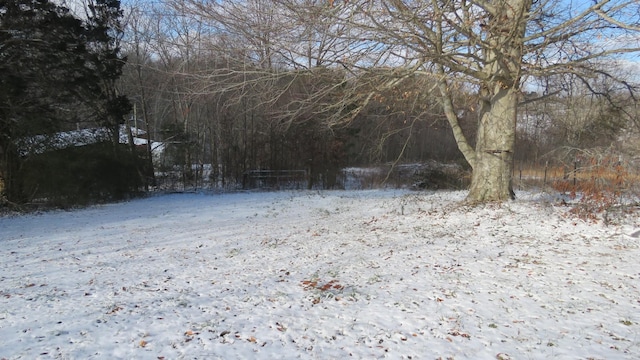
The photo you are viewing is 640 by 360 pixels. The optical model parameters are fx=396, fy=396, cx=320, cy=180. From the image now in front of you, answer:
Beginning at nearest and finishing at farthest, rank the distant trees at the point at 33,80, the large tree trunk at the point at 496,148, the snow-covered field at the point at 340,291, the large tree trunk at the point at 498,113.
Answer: the snow-covered field at the point at 340,291, the large tree trunk at the point at 498,113, the large tree trunk at the point at 496,148, the distant trees at the point at 33,80

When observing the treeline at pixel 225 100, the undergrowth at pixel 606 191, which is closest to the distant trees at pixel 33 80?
the treeline at pixel 225 100

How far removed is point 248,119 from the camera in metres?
28.0

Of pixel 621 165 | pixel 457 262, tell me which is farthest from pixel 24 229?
pixel 621 165

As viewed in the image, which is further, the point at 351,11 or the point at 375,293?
the point at 351,11

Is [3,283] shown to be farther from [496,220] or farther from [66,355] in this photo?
[496,220]

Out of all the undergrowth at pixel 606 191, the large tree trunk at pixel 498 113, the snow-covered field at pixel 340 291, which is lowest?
the snow-covered field at pixel 340 291

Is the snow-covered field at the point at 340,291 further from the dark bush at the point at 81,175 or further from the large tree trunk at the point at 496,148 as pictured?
the dark bush at the point at 81,175

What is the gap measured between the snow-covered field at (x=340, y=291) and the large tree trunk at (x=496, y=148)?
837 millimetres

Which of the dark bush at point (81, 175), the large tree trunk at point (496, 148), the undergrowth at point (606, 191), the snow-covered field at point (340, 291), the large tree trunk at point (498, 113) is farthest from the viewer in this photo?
the dark bush at point (81, 175)

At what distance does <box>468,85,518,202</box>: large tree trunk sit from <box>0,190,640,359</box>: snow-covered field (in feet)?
2.75

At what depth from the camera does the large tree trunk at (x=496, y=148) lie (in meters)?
9.86

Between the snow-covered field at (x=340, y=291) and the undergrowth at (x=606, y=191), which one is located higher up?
the undergrowth at (x=606, y=191)

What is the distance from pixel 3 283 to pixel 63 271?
82 centimetres

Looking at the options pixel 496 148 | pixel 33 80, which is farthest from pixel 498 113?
pixel 33 80
